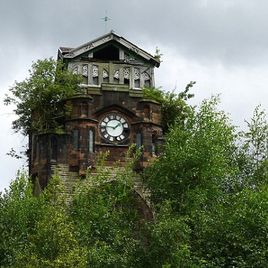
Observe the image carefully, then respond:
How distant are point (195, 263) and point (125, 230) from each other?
11.9 feet

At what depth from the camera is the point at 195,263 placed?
3119cm

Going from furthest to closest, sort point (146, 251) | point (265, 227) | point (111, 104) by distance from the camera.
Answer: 1. point (111, 104)
2. point (265, 227)
3. point (146, 251)

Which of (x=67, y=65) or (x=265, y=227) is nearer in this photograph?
(x=265, y=227)

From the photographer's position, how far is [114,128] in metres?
42.6

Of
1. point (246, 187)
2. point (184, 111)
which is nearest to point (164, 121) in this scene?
point (184, 111)

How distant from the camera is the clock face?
42.5m

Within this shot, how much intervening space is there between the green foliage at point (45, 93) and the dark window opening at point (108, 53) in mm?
3644

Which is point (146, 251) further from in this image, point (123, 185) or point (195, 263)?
point (123, 185)

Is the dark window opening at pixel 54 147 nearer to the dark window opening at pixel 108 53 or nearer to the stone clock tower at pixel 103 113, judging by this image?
the stone clock tower at pixel 103 113

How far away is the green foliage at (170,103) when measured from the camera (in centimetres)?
4381

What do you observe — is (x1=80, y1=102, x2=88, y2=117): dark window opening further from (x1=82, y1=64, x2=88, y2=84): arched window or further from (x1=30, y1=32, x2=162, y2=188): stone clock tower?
(x1=82, y1=64, x2=88, y2=84): arched window

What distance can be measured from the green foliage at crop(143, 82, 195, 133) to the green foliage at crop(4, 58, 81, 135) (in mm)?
4531

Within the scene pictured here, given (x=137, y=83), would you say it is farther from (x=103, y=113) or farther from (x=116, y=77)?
(x=103, y=113)

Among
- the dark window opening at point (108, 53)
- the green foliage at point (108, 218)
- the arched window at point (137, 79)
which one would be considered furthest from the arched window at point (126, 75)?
the green foliage at point (108, 218)
